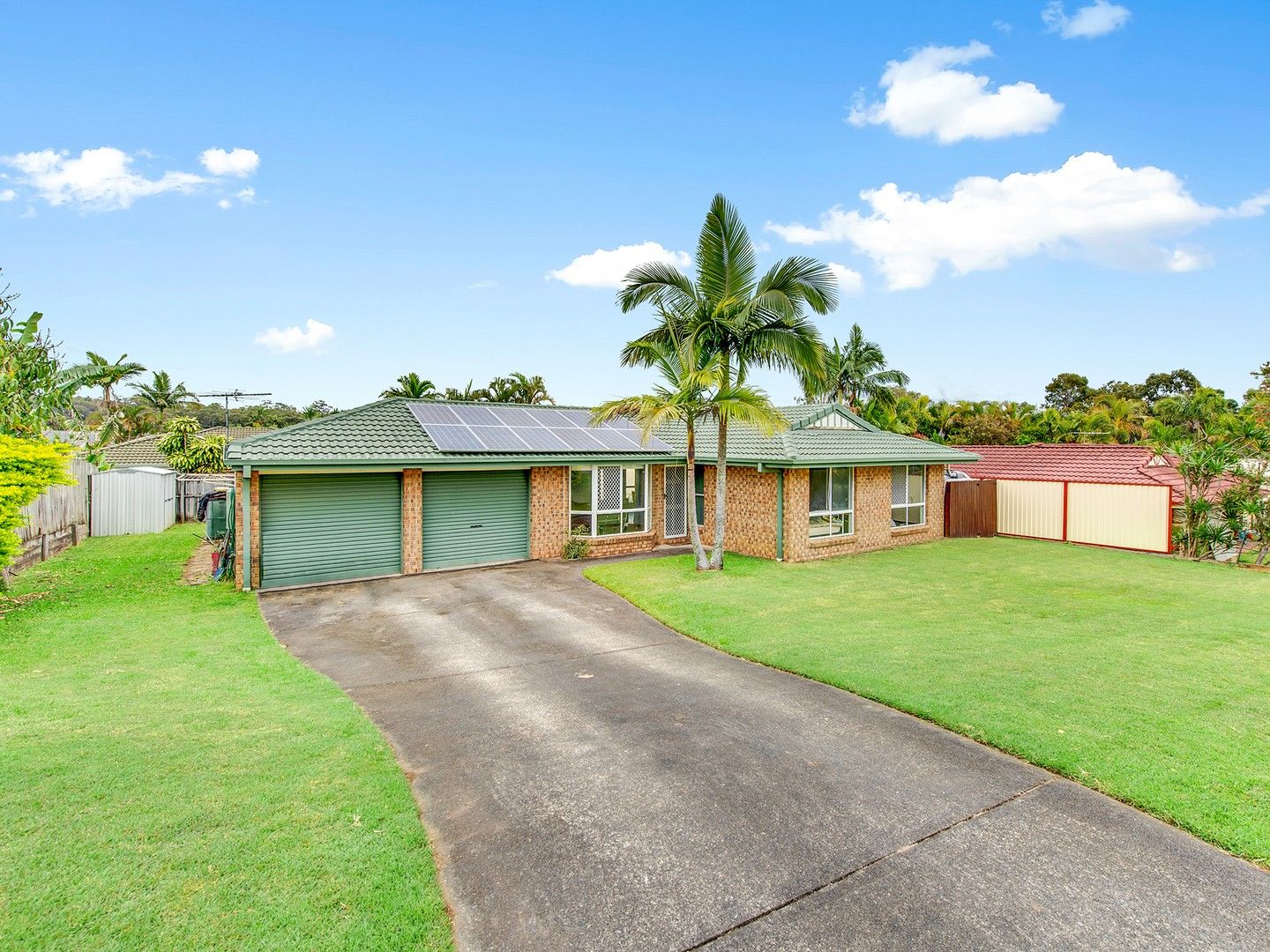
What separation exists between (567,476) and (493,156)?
11.9 meters

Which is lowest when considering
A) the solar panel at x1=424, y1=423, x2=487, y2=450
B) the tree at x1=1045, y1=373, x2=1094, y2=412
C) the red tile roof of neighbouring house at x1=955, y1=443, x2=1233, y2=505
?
the red tile roof of neighbouring house at x1=955, y1=443, x2=1233, y2=505

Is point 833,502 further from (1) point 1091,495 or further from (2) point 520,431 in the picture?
(2) point 520,431

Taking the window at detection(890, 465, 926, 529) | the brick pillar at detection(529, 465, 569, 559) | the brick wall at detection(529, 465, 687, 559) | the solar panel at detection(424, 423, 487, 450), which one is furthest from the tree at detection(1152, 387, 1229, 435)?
the solar panel at detection(424, 423, 487, 450)

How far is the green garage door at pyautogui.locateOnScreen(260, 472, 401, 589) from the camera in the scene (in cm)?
1254

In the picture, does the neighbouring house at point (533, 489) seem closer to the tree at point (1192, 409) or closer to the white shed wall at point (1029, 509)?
the white shed wall at point (1029, 509)

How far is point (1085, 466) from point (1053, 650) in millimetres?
15048

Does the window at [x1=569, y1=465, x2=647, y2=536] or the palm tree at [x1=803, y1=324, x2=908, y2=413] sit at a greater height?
the palm tree at [x1=803, y1=324, x2=908, y2=413]

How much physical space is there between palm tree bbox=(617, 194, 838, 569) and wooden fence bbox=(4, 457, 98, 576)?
13309 mm

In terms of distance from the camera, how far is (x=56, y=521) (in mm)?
16031

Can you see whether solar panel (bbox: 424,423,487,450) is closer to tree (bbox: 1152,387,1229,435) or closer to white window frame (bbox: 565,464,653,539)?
white window frame (bbox: 565,464,653,539)

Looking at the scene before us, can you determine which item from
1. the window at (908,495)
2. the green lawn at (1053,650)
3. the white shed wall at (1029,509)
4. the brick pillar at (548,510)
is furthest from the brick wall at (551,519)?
the white shed wall at (1029,509)

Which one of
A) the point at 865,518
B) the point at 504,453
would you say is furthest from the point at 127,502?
the point at 865,518

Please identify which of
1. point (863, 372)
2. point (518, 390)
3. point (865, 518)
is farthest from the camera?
point (518, 390)

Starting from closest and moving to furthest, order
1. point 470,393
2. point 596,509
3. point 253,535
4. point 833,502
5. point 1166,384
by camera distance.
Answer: point 253,535
point 596,509
point 833,502
point 470,393
point 1166,384
